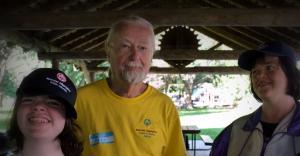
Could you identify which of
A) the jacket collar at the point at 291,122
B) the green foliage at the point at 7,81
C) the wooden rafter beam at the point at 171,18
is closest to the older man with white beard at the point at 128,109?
the jacket collar at the point at 291,122

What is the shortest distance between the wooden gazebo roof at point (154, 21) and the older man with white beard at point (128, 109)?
9.18 ft

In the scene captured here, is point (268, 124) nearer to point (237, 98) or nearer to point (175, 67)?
point (175, 67)

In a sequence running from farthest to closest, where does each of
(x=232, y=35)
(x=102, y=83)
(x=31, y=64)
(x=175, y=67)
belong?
1. (x=175, y=67)
2. (x=232, y=35)
3. (x=31, y=64)
4. (x=102, y=83)

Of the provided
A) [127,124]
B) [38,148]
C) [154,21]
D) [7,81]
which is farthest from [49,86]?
[7,81]

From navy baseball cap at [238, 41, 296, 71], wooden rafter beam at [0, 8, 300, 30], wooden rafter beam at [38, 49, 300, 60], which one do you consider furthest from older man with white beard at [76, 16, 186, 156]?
wooden rafter beam at [38, 49, 300, 60]

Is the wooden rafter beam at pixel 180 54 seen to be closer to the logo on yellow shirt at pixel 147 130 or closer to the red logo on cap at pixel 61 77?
the logo on yellow shirt at pixel 147 130

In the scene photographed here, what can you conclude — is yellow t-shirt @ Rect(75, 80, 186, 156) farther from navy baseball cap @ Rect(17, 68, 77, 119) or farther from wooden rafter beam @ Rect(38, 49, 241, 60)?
wooden rafter beam @ Rect(38, 49, 241, 60)

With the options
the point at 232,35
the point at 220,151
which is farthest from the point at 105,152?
the point at 232,35

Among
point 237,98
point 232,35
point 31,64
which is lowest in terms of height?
point 237,98

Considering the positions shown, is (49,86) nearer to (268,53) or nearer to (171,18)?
(268,53)

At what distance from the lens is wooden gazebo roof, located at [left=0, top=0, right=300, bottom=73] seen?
4.74m

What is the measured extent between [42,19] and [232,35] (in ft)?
19.7

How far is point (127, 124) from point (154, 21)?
2.94 meters

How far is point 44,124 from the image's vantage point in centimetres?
142
